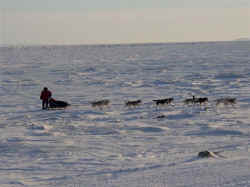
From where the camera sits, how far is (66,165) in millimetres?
8625

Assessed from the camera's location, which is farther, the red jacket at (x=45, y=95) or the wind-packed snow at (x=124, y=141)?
the red jacket at (x=45, y=95)

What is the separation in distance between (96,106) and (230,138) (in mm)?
7366

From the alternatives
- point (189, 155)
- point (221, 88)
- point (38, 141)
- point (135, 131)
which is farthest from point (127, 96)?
point (189, 155)

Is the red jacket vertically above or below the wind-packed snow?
above

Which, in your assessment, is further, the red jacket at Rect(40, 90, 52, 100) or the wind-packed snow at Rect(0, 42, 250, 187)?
the red jacket at Rect(40, 90, 52, 100)

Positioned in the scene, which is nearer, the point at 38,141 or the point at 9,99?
the point at 38,141

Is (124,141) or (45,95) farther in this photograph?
(45,95)

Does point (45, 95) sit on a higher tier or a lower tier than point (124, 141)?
higher

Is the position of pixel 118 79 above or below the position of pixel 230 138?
above

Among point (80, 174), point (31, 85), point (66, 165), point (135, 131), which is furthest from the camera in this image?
point (31, 85)

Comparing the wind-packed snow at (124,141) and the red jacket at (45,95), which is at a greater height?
the red jacket at (45,95)

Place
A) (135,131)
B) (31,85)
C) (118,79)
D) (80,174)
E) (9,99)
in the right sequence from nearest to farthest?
(80,174)
(135,131)
(9,99)
(31,85)
(118,79)

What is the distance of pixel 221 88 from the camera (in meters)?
23.3

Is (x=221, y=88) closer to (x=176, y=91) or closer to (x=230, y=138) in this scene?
(x=176, y=91)
